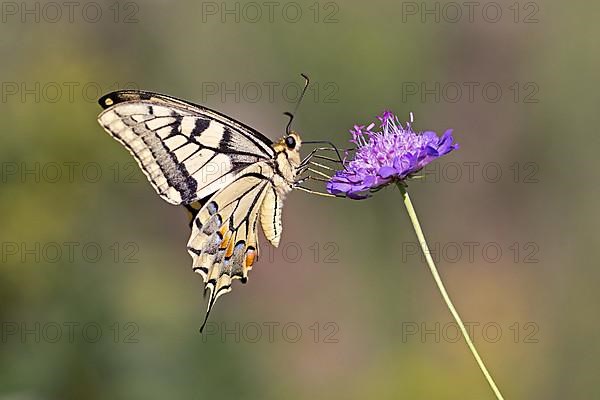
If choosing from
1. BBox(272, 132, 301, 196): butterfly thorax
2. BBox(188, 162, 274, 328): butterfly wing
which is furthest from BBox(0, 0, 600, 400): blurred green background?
BBox(272, 132, 301, 196): butterfly thorax

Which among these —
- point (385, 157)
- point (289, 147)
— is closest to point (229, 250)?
point (289, 147)

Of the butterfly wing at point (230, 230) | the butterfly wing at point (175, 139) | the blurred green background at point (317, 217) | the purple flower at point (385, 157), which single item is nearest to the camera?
the purple flower at point (385, 157)

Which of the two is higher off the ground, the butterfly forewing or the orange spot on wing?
the butterfly forewing

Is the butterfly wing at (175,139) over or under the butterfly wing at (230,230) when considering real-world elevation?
over

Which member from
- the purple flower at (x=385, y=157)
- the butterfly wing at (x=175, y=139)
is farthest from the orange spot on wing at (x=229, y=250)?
the purple flower at (x=385, y=157)

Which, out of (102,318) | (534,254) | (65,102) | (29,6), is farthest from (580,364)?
(29,6)

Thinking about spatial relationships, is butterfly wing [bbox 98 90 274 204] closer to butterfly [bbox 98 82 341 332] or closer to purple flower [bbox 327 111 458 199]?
butterfly [bbox 98 82 341 332]

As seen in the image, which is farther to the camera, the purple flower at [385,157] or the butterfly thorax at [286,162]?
the butterfly thorax at [286,162]

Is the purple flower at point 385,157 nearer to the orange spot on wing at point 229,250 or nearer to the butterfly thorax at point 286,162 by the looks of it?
the butterfly thorax at point 286,162

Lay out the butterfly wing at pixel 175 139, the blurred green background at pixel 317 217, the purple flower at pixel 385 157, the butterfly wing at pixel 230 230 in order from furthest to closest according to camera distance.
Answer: the blurred green background at pixel 317 217 < the butterfly wing at pixel 230 230 < the butterfly wing at pixel 175 139 < the purple flower at pixel 385 157
